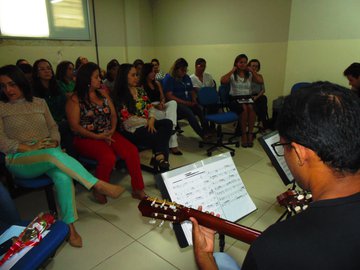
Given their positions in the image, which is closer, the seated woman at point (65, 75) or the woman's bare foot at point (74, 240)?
the woman's bare foot at point (74, 240)

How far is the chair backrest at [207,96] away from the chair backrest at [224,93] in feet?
0.52

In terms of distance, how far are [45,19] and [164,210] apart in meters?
4.92

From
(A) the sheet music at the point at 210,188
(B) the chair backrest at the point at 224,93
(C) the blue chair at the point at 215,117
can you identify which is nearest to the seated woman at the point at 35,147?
(A) the sheet music at the point at 210,188

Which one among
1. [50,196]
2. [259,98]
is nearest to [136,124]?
[50,196]

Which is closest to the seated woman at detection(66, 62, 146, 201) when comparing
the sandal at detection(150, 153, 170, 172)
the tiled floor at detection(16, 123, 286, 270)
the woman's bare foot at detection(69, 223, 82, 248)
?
the tiled floor at detection(16, 123, 286, 270)

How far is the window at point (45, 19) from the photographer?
4.23 metres

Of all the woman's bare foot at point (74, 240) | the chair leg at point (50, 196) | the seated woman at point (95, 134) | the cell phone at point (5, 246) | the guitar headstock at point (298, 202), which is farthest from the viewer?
the seated woman at point (95, 134)

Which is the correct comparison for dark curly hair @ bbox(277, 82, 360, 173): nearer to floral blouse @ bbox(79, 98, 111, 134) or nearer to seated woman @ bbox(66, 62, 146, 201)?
seated woman @ bbox(66, 62, 146, 201)

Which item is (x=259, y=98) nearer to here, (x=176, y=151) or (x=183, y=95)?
(x=183, y=95)

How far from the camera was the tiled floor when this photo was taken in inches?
65.6

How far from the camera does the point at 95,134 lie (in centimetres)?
236

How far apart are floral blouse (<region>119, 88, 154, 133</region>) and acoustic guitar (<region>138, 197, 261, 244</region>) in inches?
67.1

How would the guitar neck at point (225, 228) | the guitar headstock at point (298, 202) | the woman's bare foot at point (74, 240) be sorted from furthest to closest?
the woman's bare foot at point (74, 240) < the guitar headstock at point (298, 202) < the guitar neck at point (225, 228)

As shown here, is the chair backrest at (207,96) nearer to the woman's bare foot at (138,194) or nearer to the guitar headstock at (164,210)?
the woman's bare foot at (138,194)
